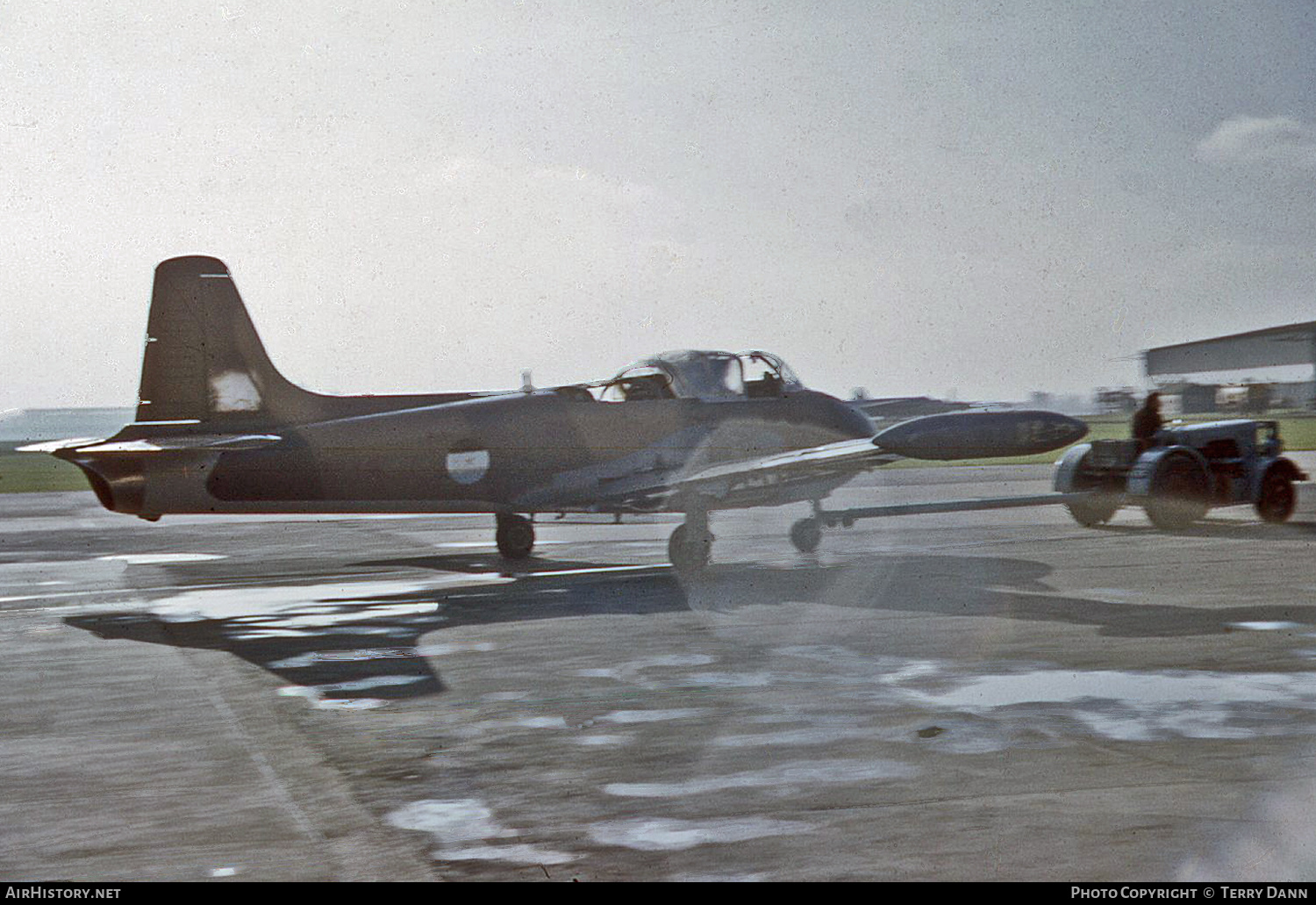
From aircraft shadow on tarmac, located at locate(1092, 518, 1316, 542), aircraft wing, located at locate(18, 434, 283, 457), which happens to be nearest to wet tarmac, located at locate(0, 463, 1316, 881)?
aircraft wing, located at locate(18, 434, 283, 457)

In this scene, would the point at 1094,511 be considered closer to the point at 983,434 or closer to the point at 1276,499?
the point at 1276,499

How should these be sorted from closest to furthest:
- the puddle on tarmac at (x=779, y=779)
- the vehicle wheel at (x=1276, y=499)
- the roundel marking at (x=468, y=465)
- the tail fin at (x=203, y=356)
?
1. the puddle on tarmac at (x=779, y=779)
2. the tail fin at (x=203, y=356)
3. the roundel marking at (x=468, y=465)
4. the vehicle wheel at (x=1276, y=499)

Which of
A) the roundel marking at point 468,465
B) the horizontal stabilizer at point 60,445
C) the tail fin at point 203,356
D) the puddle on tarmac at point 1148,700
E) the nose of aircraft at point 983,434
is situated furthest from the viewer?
the roundel marking at point 468,465

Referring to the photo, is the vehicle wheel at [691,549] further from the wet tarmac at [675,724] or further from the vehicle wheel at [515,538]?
the vehicle wheel at [515,538]

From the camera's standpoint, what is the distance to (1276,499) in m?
18.8

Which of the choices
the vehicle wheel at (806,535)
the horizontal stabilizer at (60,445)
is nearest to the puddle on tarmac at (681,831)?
the horizontal stabilizer at (60,445)

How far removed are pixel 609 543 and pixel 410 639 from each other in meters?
9.29

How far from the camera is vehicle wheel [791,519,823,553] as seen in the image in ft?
56.7

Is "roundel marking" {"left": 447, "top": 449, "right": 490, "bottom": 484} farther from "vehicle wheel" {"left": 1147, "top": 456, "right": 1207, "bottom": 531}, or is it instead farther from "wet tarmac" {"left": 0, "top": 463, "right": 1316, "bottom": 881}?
"vehicle wheel" {"left": 1147, "top": 456, "right": 1207, "bottom": 531}

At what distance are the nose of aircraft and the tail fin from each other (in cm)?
790

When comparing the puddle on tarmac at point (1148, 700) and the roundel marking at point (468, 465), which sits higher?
the roundel marking at point (468, 465)

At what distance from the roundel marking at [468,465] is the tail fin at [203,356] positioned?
2.22 metres

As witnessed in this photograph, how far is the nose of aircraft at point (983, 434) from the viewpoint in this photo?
12.6 m

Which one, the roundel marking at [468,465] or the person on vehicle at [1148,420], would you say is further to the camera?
the person on vehicle at [1148,420]
